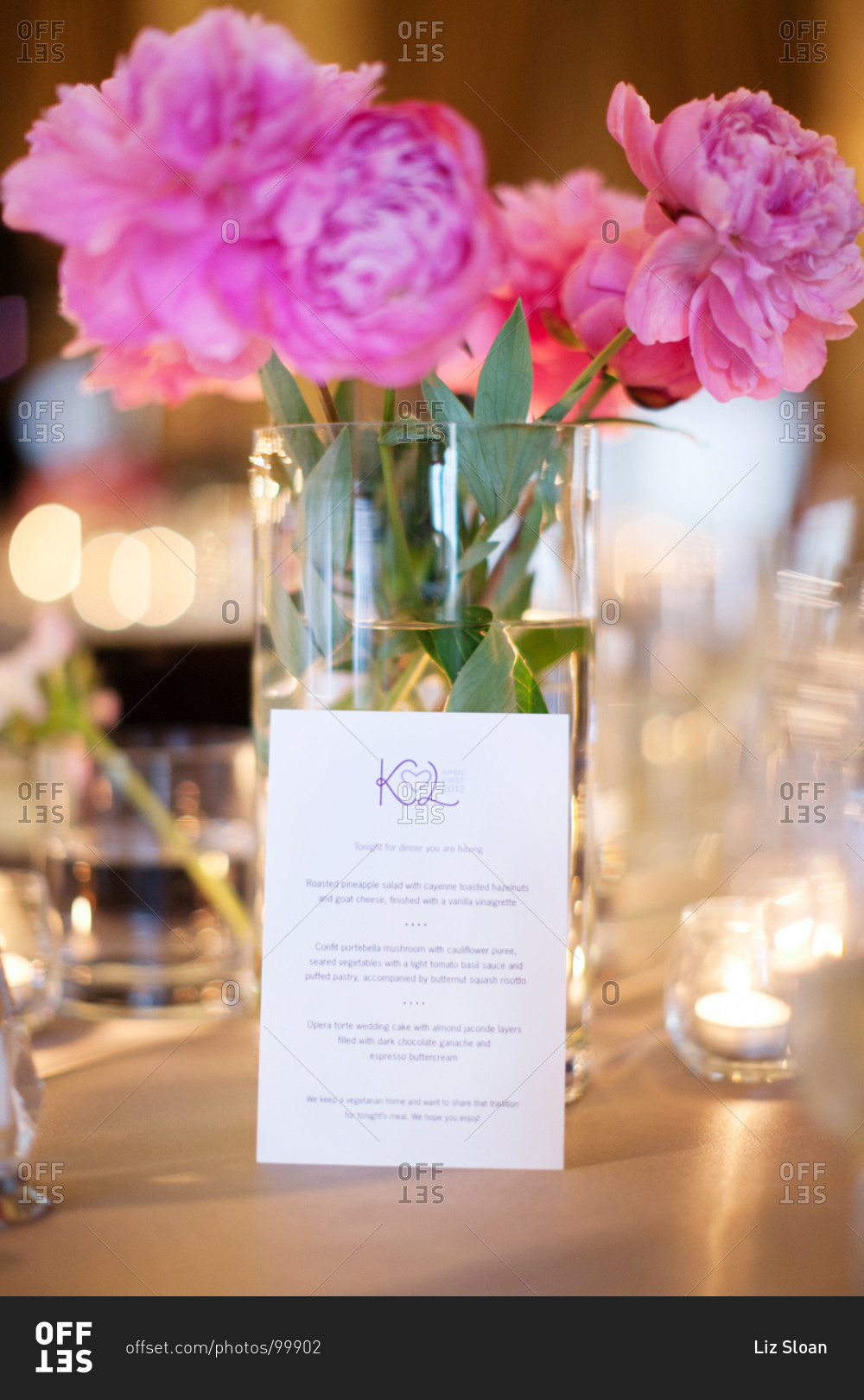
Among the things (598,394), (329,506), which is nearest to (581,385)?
(598,394)

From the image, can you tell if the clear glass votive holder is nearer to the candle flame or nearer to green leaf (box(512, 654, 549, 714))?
the candle flame

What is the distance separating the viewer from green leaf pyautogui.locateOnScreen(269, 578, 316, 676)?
0.51 meters

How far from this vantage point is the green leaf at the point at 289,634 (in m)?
0.51

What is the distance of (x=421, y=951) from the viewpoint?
0.49 metres

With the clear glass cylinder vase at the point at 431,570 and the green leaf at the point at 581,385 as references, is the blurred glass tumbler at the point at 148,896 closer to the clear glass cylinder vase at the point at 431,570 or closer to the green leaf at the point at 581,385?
the clear glass cylinder vase at the point at 431,570

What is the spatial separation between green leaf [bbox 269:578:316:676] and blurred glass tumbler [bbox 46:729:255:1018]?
0.19m

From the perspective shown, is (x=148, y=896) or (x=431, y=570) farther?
(x=148, y=896)

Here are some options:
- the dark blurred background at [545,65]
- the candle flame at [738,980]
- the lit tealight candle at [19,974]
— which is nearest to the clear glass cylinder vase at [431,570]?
the candle flame at [738,980]

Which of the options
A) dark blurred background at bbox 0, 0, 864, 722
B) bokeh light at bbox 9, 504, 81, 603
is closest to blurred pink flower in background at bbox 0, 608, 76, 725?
dark blurred background at bbox 0, 0, 864, 722

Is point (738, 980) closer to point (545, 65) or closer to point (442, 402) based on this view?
point (442, 402)

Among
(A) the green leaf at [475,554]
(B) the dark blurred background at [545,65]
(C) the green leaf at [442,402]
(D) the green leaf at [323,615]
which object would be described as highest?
(B) the dark blurred background at [545,65]

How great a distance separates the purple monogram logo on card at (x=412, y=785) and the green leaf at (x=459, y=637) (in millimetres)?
43

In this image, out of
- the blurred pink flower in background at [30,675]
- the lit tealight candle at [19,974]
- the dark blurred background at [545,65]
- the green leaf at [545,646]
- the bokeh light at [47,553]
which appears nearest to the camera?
the green leaf at [545,646]

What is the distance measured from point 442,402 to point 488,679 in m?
0.13
